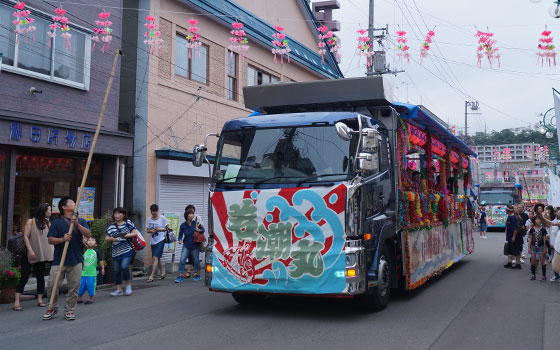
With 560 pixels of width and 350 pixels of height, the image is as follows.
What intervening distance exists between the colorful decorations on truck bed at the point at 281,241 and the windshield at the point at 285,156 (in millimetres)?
253

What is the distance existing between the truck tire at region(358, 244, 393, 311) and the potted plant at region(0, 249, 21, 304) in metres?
6.04

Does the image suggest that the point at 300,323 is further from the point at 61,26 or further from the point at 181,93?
the point at 181,93

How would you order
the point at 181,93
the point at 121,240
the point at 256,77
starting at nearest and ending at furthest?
the point at 121,240
the point at 181,93
the point at 256,77

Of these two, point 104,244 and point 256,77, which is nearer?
point 104,244

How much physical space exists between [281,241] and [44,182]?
24.2 ft

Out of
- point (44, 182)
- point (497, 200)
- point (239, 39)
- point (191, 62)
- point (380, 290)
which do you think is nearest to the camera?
point (380, 290)

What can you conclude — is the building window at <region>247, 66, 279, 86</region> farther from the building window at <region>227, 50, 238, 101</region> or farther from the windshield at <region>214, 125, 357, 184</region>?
the windshield at <region>214, 125, 357, 184</region>

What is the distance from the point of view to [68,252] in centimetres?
778

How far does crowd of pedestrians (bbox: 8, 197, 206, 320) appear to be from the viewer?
775cm

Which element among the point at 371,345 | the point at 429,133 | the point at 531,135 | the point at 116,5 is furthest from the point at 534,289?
the point at 531,135

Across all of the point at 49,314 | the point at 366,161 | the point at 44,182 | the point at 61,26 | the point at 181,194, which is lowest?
the point at 49,314

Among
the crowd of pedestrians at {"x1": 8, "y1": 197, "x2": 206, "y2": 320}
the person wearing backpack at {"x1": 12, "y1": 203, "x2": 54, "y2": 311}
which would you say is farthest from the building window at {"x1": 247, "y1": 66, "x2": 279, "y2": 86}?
the person wearing backpack at {"x1": 12, "y1": 203, "x2": 54, "y2": 311}

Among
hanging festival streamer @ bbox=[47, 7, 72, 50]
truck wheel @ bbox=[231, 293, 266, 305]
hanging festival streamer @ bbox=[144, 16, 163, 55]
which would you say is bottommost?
truck wheel @ bbox=[231, 293, 266, 305]

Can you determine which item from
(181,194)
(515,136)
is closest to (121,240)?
(181,194)
